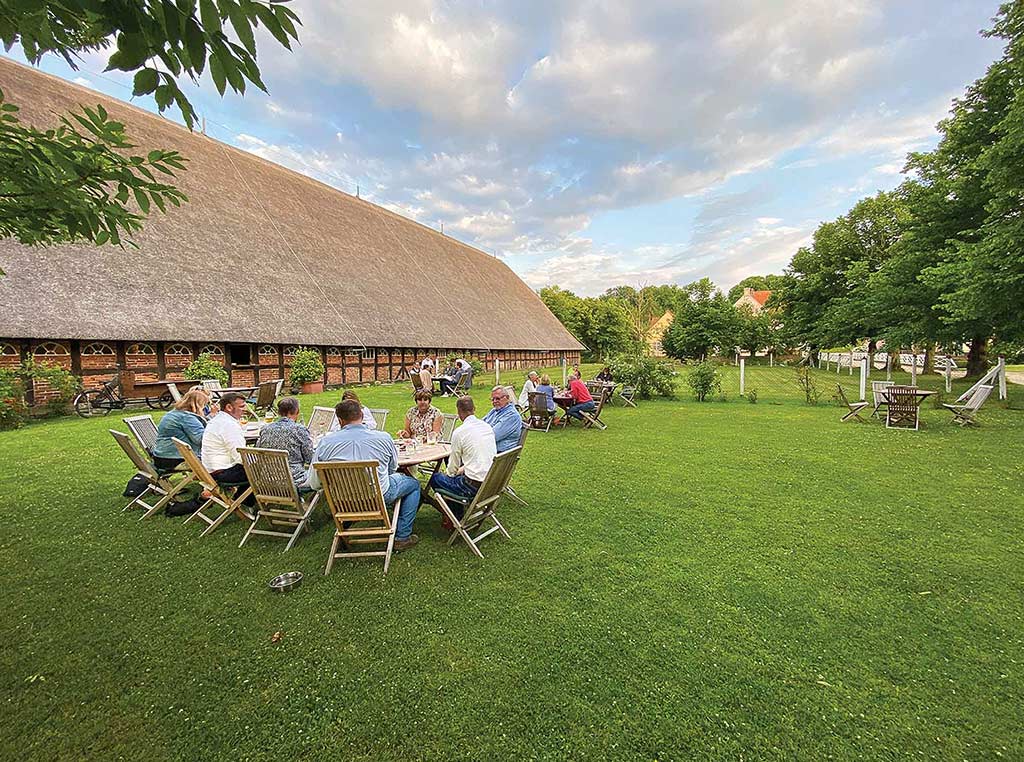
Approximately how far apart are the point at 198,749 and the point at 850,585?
14.5ft

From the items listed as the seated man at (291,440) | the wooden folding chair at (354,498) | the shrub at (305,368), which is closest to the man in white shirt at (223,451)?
the seated man at (291,440)

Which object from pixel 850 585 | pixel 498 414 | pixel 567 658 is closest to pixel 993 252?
pixel 850 585

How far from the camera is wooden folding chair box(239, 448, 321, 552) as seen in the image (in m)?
4.08

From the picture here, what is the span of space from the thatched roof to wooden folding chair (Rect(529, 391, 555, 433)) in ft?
35.7

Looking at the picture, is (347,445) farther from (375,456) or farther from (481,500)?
(481,500)

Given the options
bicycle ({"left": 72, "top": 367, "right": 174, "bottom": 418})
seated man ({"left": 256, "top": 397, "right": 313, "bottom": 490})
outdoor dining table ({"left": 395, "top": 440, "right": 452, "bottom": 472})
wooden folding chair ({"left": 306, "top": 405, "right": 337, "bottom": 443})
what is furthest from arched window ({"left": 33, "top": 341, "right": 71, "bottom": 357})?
outdoor dining table ({"left": 395, "top": 440, "right": 452, "bottom": 472})

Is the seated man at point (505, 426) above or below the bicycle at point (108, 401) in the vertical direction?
above

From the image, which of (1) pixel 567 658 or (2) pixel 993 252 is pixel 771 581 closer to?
(1) pixel 567 658

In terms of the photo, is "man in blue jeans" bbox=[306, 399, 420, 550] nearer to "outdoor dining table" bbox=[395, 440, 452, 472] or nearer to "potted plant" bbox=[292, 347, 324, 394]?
"outdoor dining table" bbox=[395, 440, 452, 472]

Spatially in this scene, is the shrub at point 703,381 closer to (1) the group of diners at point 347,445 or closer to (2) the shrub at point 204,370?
(1) the group of diners at point 347,445

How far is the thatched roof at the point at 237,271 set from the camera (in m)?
13.0

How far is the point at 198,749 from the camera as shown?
7.33ft

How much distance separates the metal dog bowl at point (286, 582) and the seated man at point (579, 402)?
7.56m

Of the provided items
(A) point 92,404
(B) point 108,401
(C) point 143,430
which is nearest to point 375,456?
(C) point 143,430
